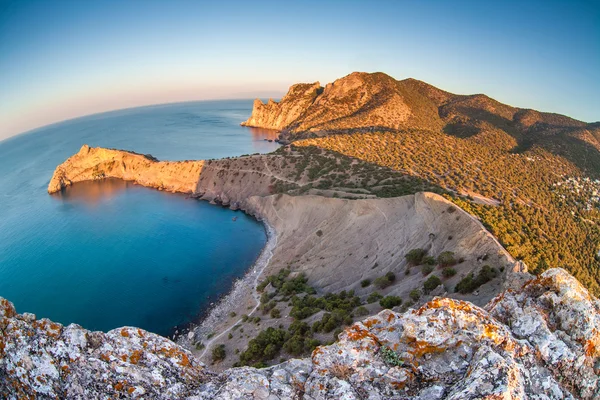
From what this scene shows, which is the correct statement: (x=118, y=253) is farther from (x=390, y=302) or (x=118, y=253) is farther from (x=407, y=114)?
(x=407, y=114)

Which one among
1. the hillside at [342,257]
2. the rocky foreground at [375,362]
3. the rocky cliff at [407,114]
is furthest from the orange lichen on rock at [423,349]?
the rocky cliff at [407,114]

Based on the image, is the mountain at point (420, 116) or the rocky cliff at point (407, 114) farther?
the rocky cliff at point (407, 114)

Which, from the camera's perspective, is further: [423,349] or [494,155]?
[494,155]

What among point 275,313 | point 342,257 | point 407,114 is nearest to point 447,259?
point 342,257

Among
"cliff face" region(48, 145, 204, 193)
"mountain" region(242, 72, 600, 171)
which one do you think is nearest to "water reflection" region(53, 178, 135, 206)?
"cliff face" region(48, 145, 204, 193)

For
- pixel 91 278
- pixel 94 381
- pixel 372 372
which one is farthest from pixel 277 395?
pixel 91 278

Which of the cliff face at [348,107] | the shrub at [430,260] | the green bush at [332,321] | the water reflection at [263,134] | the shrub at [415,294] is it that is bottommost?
the green bush at [332,321]

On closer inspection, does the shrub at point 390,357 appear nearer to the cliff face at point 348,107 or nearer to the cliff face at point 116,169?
the cliff face at point 116,169
